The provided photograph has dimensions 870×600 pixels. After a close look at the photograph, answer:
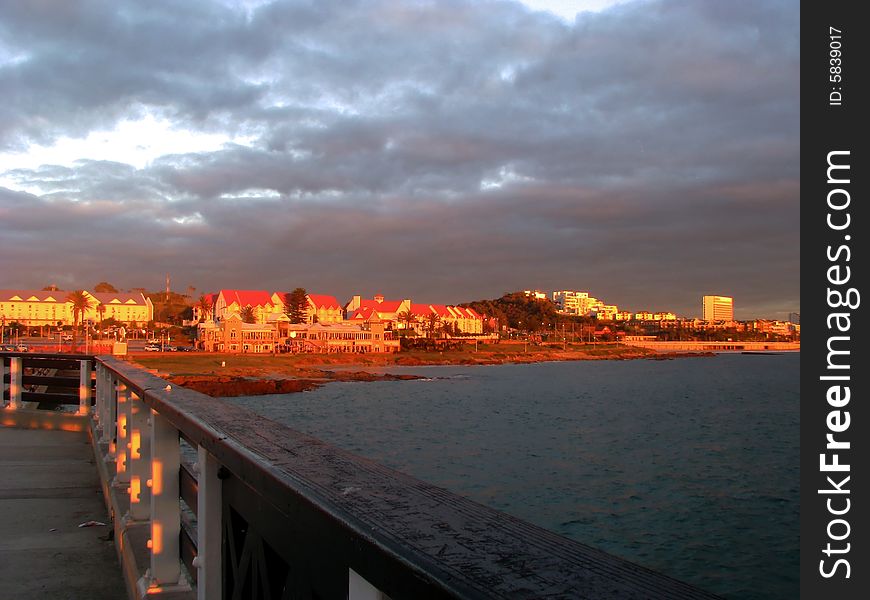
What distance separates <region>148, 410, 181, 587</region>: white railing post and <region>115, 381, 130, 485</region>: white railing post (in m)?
1.75

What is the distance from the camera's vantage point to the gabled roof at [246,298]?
120875mm

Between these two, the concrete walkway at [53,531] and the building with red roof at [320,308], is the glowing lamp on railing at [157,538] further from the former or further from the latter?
the building with red roof at [320,308]

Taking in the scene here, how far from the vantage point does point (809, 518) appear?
846cm

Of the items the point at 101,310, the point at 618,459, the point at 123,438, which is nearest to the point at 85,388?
the point at 123,438

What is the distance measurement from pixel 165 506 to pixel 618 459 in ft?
102

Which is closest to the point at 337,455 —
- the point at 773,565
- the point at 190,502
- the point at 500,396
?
the point at 190,502

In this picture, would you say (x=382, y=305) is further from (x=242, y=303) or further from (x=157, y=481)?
(x=157, y=481)

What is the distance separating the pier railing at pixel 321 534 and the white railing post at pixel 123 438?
1583 mm

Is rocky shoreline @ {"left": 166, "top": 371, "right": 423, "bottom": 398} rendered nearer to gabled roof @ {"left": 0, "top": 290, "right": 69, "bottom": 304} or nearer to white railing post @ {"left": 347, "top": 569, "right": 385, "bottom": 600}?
white railing post @ {"left": 347, "top": 569, "right": 385, "bottom": 600}

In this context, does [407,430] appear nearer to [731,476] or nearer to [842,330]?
[731,476]

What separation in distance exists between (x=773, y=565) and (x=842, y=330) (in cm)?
1481

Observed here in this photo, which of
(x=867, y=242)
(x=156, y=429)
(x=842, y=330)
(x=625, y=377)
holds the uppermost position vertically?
(x=867, y=242)

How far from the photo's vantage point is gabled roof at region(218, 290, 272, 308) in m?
121

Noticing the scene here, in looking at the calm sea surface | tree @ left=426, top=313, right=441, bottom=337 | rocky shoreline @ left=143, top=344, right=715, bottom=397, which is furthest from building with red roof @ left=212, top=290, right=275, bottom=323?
the calm sea surface
